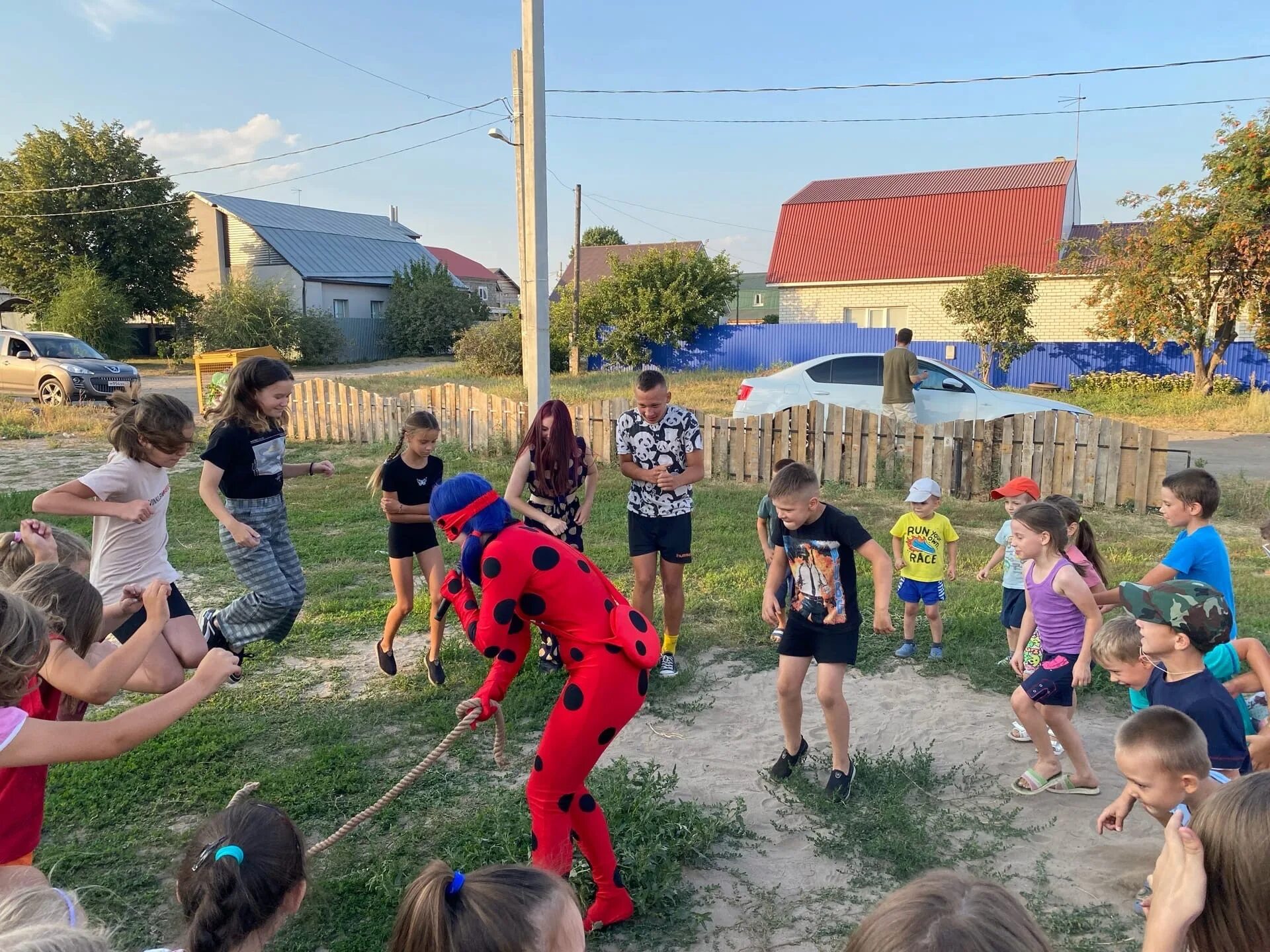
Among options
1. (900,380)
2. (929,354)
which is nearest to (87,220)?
(929,354)

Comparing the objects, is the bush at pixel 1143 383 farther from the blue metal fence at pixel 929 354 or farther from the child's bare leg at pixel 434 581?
the child's bare leg at pixel 434 581

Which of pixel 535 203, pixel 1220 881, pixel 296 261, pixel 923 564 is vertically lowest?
pixel 923 564

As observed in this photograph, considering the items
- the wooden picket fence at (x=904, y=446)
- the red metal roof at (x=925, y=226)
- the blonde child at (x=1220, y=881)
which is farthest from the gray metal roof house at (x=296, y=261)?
the blonde child at (x=1220, y=881)

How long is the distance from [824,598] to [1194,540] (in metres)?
1.81

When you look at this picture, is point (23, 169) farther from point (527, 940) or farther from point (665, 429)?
point (527, 940)

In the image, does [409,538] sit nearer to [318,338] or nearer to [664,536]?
[664,536]

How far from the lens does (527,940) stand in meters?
1.79

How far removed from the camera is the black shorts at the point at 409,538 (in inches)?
229

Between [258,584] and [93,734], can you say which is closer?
[93,734]

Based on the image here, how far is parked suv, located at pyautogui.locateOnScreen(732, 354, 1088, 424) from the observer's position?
531 inches

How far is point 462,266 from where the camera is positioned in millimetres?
75000

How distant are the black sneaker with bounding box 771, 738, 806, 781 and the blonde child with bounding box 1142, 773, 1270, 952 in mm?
2636

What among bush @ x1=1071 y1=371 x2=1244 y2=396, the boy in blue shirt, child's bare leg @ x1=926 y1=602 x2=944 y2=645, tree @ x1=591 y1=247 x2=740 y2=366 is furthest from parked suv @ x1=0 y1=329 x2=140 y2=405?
bush @ x1=1071 y1=371 x2=1244 y2=396

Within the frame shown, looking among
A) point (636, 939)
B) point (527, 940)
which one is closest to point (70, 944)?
point (527, 940)
